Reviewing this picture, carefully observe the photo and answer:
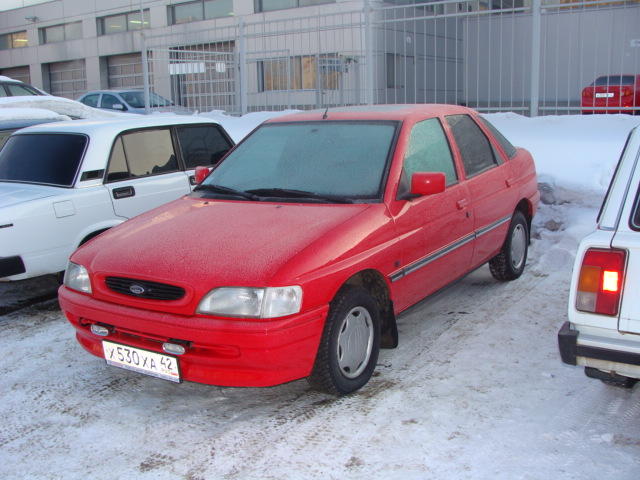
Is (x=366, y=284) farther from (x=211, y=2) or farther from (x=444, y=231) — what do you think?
(x=211, y=2)

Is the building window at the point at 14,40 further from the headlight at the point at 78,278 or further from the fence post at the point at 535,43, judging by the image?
the headlight at the point at 78,278

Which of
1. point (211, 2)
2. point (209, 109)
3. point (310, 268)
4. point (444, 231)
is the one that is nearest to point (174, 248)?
point (310, 268)

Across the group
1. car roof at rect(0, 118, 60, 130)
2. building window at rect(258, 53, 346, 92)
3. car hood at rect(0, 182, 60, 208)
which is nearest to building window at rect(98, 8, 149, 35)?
building window at rect(258, 53, 346, 92)

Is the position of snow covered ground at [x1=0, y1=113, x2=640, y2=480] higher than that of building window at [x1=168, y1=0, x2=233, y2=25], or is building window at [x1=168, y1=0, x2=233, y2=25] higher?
building window at [x1=168, y1=0, x2=233, y2=25]

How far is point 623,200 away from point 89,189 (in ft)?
14.2

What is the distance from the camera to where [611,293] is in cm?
298

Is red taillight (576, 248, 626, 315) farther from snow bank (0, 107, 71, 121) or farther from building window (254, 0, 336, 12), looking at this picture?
building window (254, 0, 336, 12)

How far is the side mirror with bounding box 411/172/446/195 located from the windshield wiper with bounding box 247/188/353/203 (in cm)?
43

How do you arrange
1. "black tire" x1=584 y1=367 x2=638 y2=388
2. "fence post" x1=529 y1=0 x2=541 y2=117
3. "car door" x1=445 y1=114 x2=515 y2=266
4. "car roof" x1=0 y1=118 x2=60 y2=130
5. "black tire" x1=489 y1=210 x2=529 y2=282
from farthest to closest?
"fence post" x1=529 y1=0 x2=541 y2=117 → "car roof" x1=0 y1=118 x2=60 y2=130 → "black tire" x1=489 y1=210 x2=529 y2=282 → "car door" x1=445 y1=114 x2=515 y2=266 → "black tire" x1=584 y1=367 x2=638 y2=388

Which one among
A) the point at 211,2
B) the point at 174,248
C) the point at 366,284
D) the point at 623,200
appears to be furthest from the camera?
the point at 211,2

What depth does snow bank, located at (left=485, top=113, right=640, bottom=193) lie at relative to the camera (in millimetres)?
8203

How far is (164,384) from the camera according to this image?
169 inches

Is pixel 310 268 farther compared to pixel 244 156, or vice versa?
pixel 244 156

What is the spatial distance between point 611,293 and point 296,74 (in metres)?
13.8
